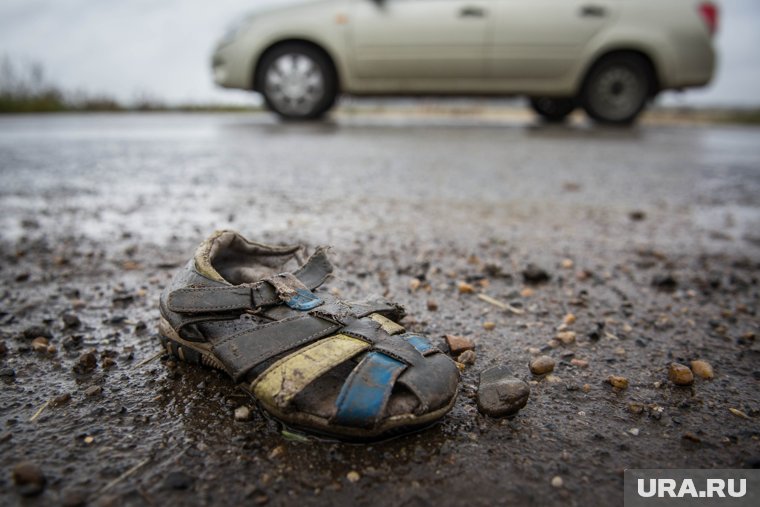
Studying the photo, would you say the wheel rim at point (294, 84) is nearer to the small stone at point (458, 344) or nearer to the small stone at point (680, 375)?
the small stone at point (458, 344)

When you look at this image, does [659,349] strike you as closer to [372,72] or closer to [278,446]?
[278,446]

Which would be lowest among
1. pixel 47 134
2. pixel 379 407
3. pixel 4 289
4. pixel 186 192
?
pixel 379 407

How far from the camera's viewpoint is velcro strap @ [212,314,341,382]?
1.16m

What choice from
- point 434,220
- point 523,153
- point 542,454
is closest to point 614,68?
point 523,153

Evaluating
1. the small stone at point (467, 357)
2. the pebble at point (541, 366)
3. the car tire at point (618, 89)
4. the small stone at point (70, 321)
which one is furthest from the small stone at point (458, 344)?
the car tire at point (618, 89)

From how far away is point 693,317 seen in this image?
1.73 meters

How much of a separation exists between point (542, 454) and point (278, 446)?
51 centimetres

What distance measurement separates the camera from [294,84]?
20.9 feet

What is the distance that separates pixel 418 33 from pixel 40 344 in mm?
5676

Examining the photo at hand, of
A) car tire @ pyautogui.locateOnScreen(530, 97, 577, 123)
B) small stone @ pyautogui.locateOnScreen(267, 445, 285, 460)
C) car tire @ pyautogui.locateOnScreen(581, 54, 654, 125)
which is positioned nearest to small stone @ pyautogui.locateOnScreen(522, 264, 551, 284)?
small stone @ pyautogui.locateOnScreen(267, 445, 285, 460)

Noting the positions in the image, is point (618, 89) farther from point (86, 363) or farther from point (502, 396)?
point (86, 363)

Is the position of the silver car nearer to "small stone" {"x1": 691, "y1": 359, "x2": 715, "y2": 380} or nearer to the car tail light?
the car tail light

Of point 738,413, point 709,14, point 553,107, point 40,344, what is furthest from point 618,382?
point 553,107

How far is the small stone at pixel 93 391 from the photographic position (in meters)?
1.22
